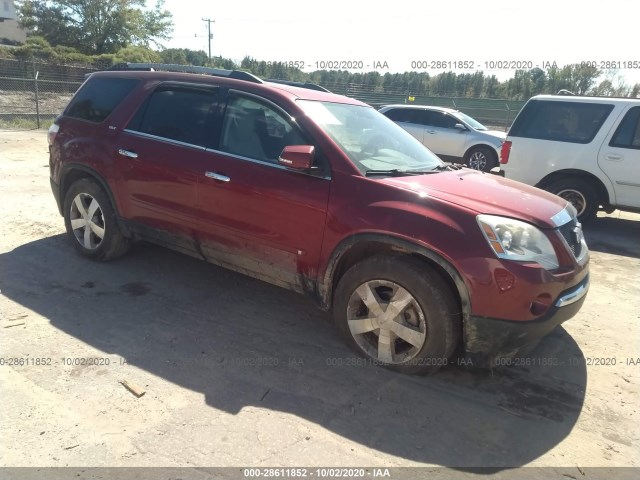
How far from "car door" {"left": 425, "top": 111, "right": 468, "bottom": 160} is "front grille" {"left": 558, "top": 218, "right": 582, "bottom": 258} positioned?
10.2m

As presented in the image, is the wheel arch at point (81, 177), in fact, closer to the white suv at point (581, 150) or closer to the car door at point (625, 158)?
the white suv at point (581, 150)

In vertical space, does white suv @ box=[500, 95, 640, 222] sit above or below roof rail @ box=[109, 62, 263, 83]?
below

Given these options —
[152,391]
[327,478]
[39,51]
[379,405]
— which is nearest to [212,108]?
[152,391]

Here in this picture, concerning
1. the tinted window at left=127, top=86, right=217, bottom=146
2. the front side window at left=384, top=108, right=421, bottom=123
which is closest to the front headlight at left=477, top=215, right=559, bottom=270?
the tinted window at left=127, top=86, right=217, bottom=146

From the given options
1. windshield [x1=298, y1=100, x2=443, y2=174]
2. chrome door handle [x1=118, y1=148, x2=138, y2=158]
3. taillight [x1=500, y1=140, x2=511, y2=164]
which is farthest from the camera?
taillight [x1=500, y1=140, x2=511, y2=164]

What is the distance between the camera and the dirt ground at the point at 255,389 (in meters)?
2.56

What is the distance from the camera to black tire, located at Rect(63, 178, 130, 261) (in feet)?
15.4

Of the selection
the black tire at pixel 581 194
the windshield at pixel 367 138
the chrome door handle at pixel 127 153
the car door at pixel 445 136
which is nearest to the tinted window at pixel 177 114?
the chrome door handle at pixel 127 153

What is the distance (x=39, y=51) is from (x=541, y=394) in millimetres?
34993

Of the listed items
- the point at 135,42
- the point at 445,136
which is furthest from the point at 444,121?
the point at 135,42

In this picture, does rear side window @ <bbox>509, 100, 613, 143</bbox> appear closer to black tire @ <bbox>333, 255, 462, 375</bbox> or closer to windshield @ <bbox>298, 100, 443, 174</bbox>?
windshield @ <bbox>298, 100, 443, 174</bbox>

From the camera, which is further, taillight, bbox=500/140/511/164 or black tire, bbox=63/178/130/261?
taillight, bbox=500/140/511/164

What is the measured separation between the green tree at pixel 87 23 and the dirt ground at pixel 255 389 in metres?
45.3

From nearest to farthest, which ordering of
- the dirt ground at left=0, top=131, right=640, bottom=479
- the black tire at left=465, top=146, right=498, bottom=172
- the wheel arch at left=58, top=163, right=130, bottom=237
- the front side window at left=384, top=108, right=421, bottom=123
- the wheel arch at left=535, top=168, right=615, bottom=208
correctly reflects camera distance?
1. the dirt ground at left=0, top=131, right=640, bottom=479
2. the wheel arch at left=58, top=163, right=130, bottom=237
3. the wheel arch at left=535, top=168, right=615, bottom=208
4. the black tire at left=465, top=146, right=498, bottom=172
5. the front side window at left=384, top=108, right=421, bottom=123
